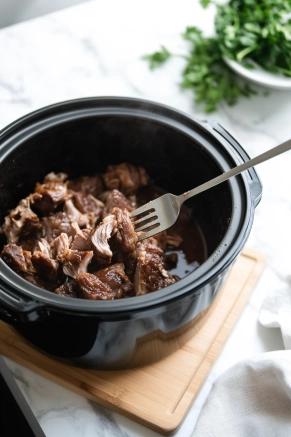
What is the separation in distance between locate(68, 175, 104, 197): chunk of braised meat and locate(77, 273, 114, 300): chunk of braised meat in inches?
20.4

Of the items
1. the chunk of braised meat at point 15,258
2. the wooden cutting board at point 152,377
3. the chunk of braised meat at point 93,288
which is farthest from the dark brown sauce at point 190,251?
the chunk of braised meat at point 15,258

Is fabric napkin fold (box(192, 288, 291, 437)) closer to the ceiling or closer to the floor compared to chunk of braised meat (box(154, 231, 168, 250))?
closer to the floor

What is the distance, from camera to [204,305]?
1.46 m

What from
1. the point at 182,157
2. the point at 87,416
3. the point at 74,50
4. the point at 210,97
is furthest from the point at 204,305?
the point at 74,50

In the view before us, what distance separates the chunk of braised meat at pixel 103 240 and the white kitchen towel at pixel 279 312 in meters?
0.56

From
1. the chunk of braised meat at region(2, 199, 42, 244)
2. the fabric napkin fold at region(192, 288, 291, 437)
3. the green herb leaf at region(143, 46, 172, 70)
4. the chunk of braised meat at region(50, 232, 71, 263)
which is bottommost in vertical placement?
the fabric napkin fold at region(192, 288, 291, 437)

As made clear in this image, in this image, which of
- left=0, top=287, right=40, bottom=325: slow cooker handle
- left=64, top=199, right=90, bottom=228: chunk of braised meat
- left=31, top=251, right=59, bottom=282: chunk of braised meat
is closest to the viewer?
left=0, top=287, right=40, bottom=325: slow cooker handle

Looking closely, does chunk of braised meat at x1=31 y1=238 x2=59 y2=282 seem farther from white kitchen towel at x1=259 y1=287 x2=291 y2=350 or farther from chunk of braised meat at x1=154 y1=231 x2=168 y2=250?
white kitchen towel at x1=259 y1=287 x2=291 y2=350

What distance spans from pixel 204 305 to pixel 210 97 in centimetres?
121

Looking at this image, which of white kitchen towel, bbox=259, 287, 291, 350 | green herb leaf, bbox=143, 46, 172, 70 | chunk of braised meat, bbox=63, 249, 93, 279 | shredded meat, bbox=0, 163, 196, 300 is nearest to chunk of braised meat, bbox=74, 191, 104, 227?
shredded meat, bbox=0, 163, 196, 300

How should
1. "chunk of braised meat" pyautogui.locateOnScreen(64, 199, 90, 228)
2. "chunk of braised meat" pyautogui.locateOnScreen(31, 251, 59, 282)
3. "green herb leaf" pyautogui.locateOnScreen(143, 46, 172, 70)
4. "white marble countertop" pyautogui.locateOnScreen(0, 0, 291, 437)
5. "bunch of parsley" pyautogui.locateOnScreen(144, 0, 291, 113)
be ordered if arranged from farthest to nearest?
"green herb leaf" pyautogui.locateOnScreen(143, 46, 172, 70), "bunch of parsley" pyautogui.locateOnScreen(144, 0, 291, 113), "white marble countertop" pyautogui.locateOnScreen(0, 0, 291, 437), "chunk of braised meat" pyautogui.locateOnScreen(64, 199, 90, 228), "chunk of braised meat" pyautogui.locateOnScreen(31, 251, 59, 282)

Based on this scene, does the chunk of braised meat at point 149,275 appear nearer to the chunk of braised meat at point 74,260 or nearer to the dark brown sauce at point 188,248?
the chunk of braised meat at point 74,260

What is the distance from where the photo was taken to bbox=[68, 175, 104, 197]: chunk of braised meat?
6.21 feet

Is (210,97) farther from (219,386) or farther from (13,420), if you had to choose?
(13,420)
